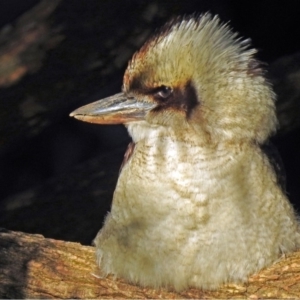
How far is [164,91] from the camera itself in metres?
3.32

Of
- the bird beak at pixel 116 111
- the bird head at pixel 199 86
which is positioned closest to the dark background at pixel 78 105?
the bird beak at pixel 116 111

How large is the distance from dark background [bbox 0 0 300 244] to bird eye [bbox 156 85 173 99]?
1.08 meters

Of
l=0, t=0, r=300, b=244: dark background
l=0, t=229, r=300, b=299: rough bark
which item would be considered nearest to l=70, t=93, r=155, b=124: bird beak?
l=0, t=229, r=300, b=299: rough bark

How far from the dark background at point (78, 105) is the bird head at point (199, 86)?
3.29ft

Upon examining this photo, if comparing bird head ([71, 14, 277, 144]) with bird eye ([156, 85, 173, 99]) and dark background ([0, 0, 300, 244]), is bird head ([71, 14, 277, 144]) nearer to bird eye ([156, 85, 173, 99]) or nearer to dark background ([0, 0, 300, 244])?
bird eye ([156, 85, 173, 99])

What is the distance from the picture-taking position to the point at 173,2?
441 cm

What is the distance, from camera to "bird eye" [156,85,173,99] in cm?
331

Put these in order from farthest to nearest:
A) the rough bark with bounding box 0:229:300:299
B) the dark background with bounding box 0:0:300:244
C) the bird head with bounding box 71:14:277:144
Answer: the dark background with bounding box 0:0:300:244
the rough bark with bounding box 0:229:300:299
the bird head with bounding box 71:14:277:144

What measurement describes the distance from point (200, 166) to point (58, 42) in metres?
1.28

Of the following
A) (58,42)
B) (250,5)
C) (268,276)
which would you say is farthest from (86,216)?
(268,276)

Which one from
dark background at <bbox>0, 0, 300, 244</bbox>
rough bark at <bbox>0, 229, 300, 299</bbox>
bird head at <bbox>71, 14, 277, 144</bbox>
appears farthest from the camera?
dark background at <bbox>0, 0, 300, 244</bbox>

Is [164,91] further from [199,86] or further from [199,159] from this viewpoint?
[199,159]

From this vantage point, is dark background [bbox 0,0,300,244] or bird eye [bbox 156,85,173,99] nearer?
bird eye [bbox 156,85,173,99]

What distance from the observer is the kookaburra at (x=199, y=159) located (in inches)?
130
